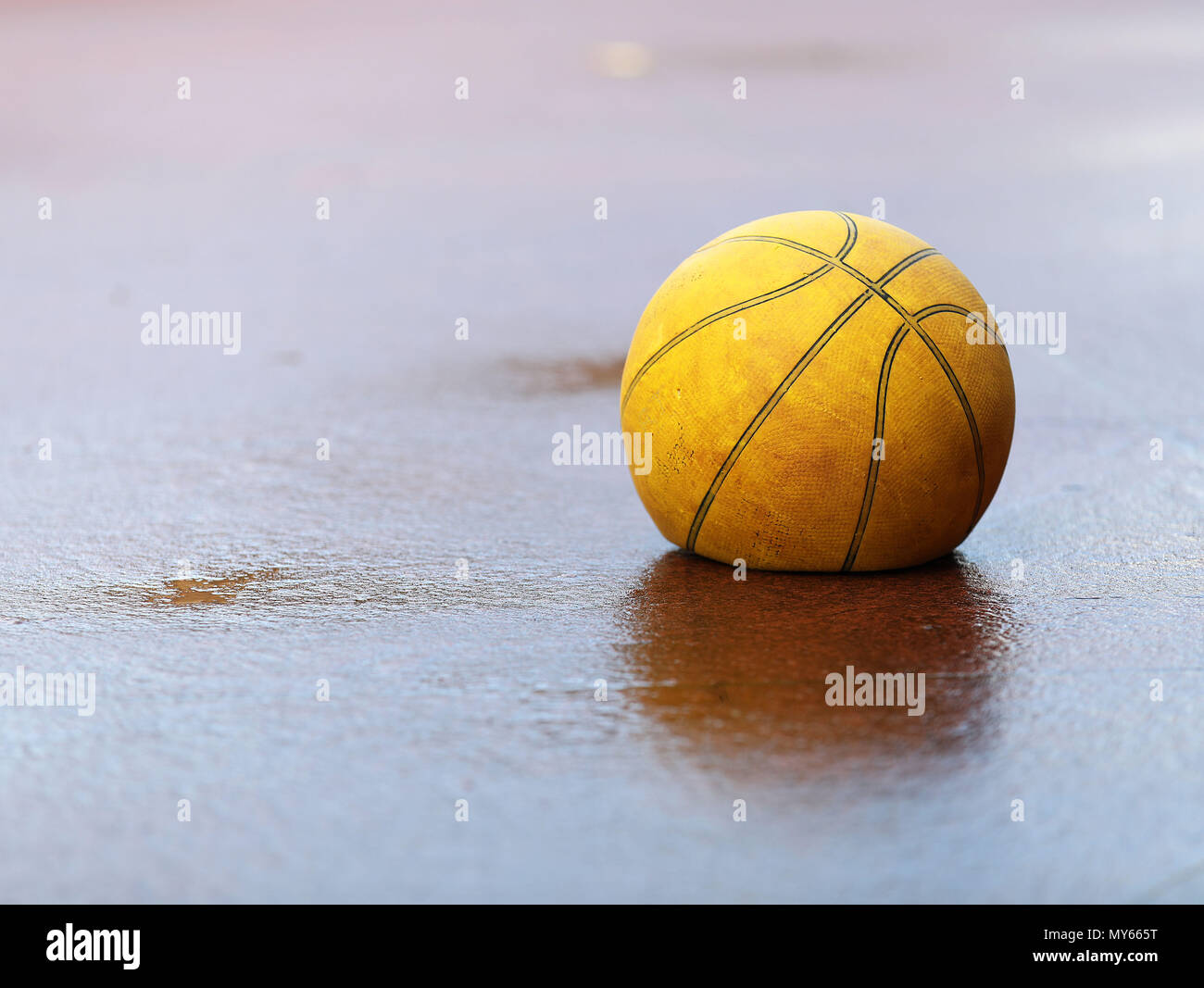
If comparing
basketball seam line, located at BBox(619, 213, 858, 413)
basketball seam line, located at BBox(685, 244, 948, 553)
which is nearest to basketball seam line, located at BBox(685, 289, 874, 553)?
basketball seam line, located at BBox(685, 244, 948, 553)

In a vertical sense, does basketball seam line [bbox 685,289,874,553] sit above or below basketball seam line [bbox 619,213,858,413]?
below

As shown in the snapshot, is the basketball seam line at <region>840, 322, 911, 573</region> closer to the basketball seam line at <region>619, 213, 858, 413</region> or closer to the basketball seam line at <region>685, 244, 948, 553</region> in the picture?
the basketball seam line at <region>685, 244, 948, 553</region>

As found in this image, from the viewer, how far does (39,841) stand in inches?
118

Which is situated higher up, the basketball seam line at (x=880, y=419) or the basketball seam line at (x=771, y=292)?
the basketball seam line at (x=771, y=292)

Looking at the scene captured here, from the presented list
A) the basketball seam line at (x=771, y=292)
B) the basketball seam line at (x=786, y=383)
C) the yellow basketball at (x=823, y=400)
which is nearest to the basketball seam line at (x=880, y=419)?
the yellow basketball at (x=823, y=400)

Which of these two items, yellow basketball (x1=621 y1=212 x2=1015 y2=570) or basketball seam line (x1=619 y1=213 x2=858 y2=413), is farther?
basketball seam line (x1=619 y1=213 x2=858 y2=413)

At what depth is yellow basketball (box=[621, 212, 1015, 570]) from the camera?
14.8ft

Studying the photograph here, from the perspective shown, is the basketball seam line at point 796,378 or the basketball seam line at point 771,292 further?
the basketball seam line at point 771,292

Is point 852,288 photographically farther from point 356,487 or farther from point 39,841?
point 39,841

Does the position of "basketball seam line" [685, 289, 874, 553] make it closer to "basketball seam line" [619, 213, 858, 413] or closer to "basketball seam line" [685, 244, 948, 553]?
"basketball seam line" [685, 244, 948, 553]

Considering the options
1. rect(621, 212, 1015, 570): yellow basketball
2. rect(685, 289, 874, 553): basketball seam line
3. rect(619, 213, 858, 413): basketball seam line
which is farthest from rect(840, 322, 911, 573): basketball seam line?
rect(619, 213, 858, 413): basketball seam line

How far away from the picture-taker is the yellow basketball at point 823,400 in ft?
14.8

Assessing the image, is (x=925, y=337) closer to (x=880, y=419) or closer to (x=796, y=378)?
(x=880, y=419)

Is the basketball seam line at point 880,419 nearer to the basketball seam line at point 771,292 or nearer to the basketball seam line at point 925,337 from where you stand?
the basketball seam line at point 925,337
